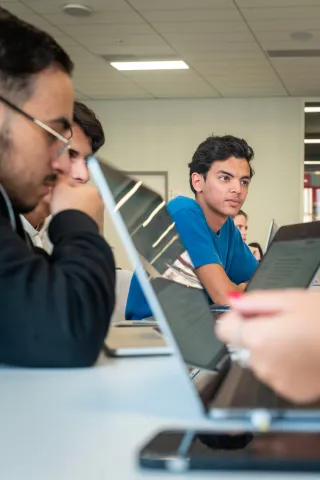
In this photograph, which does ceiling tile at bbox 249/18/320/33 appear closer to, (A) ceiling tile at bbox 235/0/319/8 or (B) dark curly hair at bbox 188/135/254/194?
(A) ceiling tile at bbox 235/0/319/8

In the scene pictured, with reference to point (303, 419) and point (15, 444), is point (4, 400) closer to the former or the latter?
point (15, 444)

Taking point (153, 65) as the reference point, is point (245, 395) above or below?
below

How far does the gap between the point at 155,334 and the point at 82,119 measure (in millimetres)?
1162

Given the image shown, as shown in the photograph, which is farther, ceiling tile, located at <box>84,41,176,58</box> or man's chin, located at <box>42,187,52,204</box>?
ceiling tile, located at <box>84,41,176,58</box>

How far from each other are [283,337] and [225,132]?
8.09m

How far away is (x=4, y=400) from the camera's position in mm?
684

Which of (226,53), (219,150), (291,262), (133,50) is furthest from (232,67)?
(291,262)

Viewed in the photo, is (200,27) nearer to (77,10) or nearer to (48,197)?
(77,10)

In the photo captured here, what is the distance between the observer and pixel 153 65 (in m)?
6.61

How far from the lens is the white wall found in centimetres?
817

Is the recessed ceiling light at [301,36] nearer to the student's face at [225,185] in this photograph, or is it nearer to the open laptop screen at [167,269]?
the student's face at [225,185]

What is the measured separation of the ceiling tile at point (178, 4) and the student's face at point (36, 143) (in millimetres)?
4007

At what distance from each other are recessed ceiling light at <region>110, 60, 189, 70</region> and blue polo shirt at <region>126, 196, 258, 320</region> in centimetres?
414

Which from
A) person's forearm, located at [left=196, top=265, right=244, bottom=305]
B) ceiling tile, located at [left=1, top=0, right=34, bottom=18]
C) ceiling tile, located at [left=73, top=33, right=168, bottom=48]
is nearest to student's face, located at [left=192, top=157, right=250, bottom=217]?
person's forearm, located at [left=196, top=265, right=244, bottom=305]
